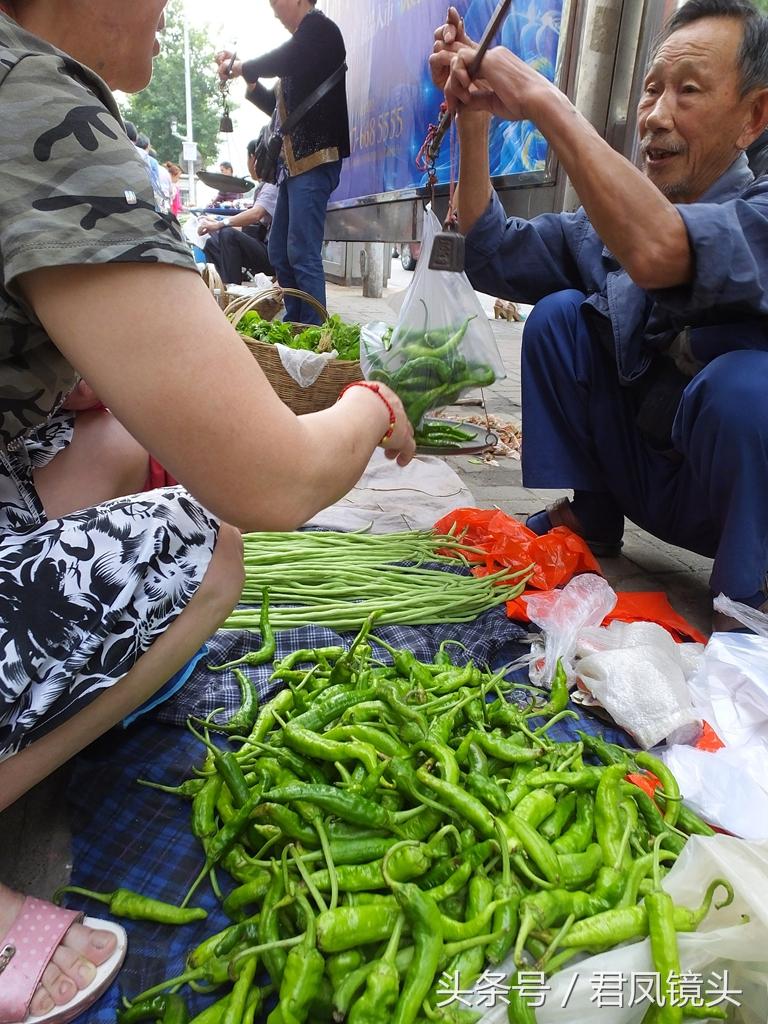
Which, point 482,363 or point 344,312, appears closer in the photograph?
point 482,363

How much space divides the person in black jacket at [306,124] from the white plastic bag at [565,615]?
4043 millimetres

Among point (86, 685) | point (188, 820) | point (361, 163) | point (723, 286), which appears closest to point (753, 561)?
point (723, 286)

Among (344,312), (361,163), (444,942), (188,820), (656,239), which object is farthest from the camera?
(344,312)

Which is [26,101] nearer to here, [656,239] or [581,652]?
[656,239]

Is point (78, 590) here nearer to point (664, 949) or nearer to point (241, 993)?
point (241, 993)

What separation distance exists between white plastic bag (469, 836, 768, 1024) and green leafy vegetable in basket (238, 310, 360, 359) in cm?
336

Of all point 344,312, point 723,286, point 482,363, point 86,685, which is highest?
point 723,286

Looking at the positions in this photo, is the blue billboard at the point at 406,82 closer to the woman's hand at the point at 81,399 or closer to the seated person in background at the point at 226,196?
the woman's hand at the point at 81,399

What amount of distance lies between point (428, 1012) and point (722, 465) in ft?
5.65

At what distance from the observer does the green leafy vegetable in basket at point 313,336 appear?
413 cm

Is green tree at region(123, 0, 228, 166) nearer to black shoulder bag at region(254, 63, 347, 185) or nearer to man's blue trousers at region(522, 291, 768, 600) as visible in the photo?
black shoulder bag at region(254, 63, 347, 185)

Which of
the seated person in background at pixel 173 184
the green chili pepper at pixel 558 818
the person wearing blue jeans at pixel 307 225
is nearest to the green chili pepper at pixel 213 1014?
the green chili pepper at pixel 558 818

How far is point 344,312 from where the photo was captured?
1028 centimetres

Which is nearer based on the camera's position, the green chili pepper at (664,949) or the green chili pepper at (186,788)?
the green chili pepper at (664,949)
